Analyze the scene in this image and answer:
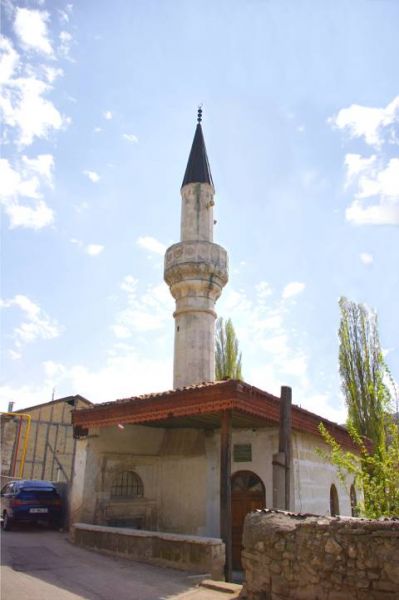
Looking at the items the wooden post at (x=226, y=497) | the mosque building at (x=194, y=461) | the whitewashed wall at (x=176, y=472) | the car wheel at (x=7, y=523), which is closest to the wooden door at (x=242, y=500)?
the mosque building at (x=194, y=461)

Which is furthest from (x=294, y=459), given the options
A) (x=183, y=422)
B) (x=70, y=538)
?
(x=70, y=538)

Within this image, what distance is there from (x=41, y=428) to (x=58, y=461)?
1.71m

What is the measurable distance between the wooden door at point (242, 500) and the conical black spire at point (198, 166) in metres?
10.7

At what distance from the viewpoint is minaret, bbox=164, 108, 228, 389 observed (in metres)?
14.6

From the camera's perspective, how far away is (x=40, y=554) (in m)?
8.51

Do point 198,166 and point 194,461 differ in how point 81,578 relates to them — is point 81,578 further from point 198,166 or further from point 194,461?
point 198,166

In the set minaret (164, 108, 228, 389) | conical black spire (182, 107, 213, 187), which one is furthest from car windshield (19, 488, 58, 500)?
conical black spire (182, 107, 213, 187)

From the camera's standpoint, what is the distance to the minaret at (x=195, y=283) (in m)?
14.6

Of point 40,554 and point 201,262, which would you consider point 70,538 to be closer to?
point 40,554

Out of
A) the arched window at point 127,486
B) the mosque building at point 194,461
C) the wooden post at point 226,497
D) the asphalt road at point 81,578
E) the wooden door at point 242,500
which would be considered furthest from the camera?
the arched window at point 127,486

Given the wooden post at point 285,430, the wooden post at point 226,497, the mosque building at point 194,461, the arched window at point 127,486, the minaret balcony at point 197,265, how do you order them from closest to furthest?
the wooden post at point 226,497
the wooden post at point 285,430
the mosque building at point 194,461
the arched window at point 127,486
the minaret balcony at point 197,265

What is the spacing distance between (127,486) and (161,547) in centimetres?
372

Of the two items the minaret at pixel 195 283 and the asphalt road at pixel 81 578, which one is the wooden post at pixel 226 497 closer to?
the asphalt road at pixel 81 578

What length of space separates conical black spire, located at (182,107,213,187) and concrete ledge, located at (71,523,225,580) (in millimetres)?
12028
